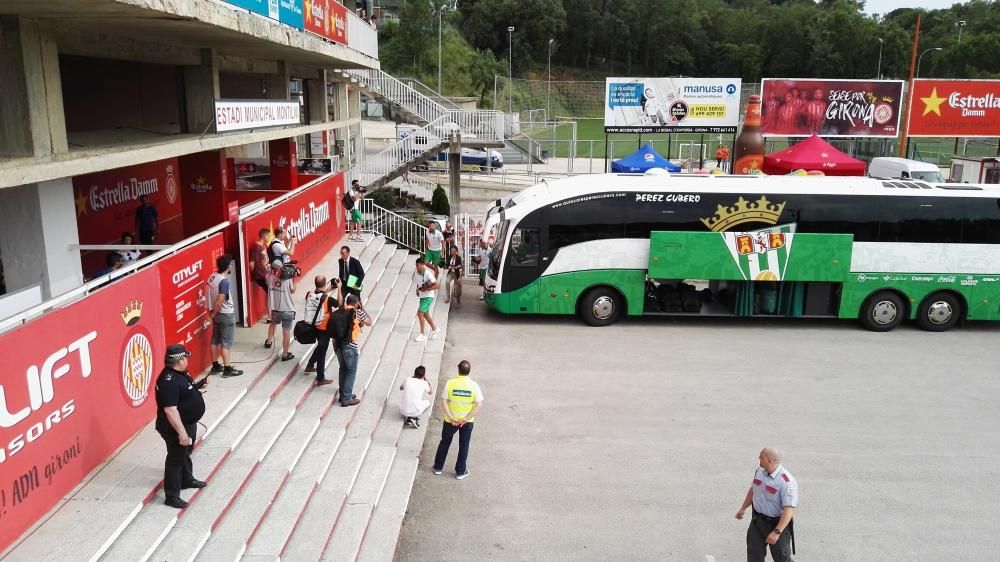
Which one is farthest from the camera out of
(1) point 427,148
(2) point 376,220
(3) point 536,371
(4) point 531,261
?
(1) point 427,148

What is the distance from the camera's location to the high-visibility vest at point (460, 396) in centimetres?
839

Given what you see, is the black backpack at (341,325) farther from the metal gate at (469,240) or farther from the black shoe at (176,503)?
the metal gate at (469,240)

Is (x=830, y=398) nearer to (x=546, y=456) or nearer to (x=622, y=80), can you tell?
(x=546, y=456)

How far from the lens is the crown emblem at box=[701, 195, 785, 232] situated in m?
15.0

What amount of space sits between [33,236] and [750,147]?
2235 centimetres

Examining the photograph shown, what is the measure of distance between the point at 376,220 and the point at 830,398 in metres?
13.2

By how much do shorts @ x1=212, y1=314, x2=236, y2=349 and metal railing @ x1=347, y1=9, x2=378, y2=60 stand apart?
36.4 feet

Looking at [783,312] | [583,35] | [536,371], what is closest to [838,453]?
[536,371]

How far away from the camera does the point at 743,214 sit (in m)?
15.0

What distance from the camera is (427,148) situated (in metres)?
24.9

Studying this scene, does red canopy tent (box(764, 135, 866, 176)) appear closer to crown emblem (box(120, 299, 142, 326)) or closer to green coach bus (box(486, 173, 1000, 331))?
green coach bus (box(486, 173, 1000, 331))

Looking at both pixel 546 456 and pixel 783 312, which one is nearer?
pixel 546 456

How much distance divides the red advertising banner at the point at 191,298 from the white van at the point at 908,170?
24.0 metres

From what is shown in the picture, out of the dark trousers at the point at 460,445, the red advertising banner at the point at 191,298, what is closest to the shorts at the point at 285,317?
the red advertising banner at the point at 191,298
